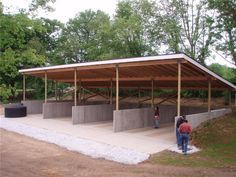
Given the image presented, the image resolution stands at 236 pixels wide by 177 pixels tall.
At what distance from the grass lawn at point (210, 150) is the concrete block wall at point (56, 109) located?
11.4 meters

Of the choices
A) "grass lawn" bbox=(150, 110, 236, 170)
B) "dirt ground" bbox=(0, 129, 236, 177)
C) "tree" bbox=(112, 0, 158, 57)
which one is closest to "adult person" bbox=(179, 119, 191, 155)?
"grass lawn" bbox=(150, 110, 236, 170)

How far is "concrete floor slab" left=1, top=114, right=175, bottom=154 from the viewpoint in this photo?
12.6 m

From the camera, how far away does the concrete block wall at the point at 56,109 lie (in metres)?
22.2

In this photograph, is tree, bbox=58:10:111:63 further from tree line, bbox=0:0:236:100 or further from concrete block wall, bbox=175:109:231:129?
concrete block wall, bbox=175:109:231:129

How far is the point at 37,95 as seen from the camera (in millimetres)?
40281

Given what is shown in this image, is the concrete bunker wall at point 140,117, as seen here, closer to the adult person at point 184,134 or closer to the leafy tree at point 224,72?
the adult person at point 184,134

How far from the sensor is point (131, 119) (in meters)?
17.1

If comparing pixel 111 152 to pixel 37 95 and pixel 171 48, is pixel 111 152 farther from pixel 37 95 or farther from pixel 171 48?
pixel 37 95

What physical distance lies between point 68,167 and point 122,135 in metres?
5.66

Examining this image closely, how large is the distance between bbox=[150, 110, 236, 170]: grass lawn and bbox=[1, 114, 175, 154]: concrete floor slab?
96 cm

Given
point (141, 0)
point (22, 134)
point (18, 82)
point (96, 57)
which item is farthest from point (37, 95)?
point (22, 134)

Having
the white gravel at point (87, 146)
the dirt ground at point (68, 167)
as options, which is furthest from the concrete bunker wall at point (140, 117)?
the dirt ground at point (68, 167)

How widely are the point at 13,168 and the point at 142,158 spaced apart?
3995mm

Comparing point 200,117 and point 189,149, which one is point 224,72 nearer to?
point 200,117
